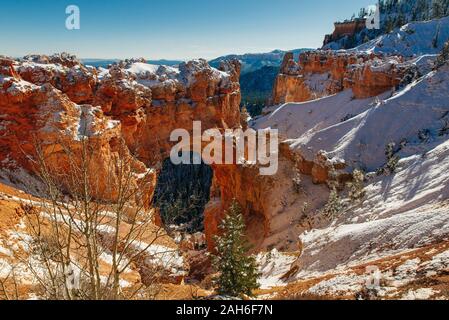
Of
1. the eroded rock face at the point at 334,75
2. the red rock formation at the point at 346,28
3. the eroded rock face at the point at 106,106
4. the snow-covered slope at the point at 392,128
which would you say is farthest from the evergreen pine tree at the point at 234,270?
the red rock formation at the point at 346,28

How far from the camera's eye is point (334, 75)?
81875mm

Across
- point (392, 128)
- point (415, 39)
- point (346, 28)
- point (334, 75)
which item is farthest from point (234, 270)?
point (346, 28)

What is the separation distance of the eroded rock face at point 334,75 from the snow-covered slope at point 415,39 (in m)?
16.3

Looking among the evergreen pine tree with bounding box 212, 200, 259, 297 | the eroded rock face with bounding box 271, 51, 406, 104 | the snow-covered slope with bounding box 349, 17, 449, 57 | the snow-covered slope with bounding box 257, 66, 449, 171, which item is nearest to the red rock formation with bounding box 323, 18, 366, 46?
the snow-covered slope with bounding box 349, 17, 449, 57

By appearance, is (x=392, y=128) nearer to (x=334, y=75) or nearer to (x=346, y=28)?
(x=334, y=75)

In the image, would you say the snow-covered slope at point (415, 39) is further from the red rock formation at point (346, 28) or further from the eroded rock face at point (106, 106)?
the eroded rock face at point (106, 106)

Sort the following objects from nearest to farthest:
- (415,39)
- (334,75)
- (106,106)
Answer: (106,106), (334,75), (415,39)

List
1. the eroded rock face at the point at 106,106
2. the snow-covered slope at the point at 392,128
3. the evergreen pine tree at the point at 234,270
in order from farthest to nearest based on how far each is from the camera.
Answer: the snow-covered slope at the point at 392,128 → the eroded rock face at the point at 106,106 → the evergreen pine tree at the point at 234,270

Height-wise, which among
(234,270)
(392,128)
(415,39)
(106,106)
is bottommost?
(234,270)

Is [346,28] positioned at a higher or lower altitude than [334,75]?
higher

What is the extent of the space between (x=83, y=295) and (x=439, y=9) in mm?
140295

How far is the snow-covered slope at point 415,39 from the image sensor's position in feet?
306

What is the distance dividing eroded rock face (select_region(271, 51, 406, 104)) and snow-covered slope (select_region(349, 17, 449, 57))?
16266mm

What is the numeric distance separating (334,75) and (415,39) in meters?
33.5
